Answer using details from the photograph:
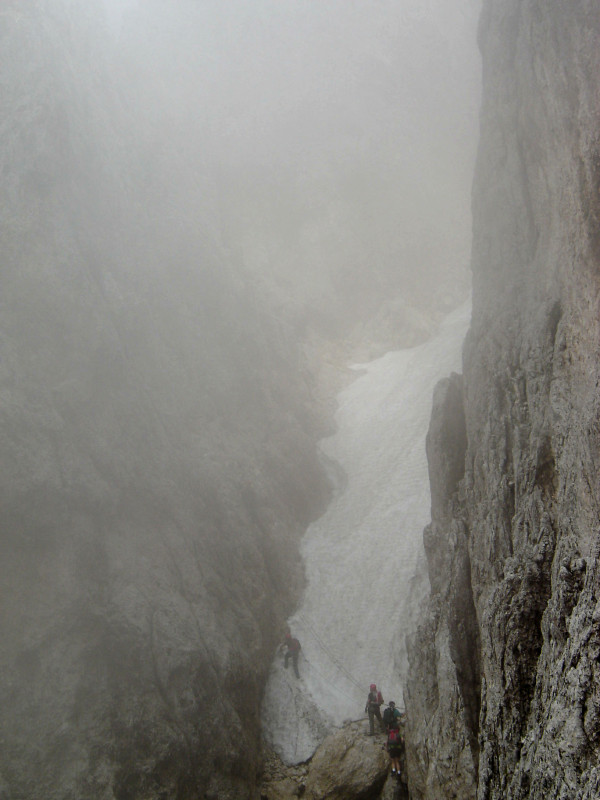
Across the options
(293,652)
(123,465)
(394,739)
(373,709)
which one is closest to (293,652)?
(293,652)

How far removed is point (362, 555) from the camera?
28109 millimetres

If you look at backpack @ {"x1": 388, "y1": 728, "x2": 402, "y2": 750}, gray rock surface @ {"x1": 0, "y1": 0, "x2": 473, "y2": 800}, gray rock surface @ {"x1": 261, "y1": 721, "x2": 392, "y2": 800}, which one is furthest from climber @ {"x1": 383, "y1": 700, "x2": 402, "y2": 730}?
gray rock surface @ {"x1": 0, "y1": 0, "x2": 473, "y2": 800}

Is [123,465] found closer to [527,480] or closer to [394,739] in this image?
[394,739]

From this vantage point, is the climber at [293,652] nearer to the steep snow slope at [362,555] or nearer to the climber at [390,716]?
the steep snow slope at [362,555]

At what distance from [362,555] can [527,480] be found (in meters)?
17.2

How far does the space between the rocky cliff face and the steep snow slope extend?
21.9 feet

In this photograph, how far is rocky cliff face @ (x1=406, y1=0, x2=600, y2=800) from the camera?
27.2ft

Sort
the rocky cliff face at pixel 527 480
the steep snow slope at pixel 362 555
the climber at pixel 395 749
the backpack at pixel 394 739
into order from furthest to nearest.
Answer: the steep snow slope at pixel 362 555 < the backpack at pixel 394 739 < the climber at pixel 395 749 < the rocky cliff face at pixel 527 480

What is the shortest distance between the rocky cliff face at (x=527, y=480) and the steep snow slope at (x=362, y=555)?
6662mm

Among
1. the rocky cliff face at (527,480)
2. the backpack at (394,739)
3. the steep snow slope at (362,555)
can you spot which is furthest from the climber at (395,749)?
the steep snow slope at (362,555)

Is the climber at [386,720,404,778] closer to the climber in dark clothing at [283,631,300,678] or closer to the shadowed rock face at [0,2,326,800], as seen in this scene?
the shadowed rock face at [0,2,326,800]

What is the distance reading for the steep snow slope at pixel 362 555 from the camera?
894 inches

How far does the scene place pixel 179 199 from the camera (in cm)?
3938

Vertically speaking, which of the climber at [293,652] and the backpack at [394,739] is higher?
the climber at [293,652]
